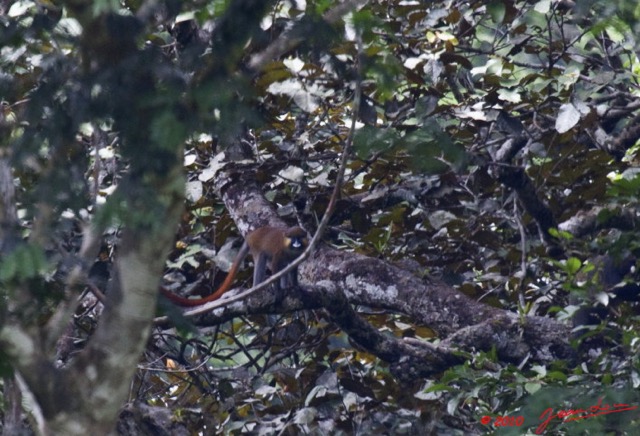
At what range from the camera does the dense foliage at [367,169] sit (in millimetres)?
2598

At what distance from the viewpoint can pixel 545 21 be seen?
4965 mm

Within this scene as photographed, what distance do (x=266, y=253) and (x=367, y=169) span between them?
96cm

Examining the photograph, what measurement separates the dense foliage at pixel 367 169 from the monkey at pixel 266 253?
0.13 m

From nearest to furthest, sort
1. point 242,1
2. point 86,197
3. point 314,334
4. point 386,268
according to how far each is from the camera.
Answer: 1. point 242,1
2. point 86,197
3. point 386,268
4. point 314,334

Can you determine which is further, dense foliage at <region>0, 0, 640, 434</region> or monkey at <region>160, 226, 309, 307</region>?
monkey at <region>160, 226, 309, 307</region>

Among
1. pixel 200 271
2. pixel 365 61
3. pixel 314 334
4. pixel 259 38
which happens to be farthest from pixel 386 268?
pixel 259 38

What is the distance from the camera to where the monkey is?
5.06 metres

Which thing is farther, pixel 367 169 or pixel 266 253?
pixel 266 253

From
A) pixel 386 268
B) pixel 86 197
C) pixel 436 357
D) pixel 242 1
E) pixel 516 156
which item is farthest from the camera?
pixel 516 156

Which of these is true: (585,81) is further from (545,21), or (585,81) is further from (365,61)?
(365,61)

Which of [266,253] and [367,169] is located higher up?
[266,253]

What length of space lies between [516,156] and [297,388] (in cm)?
150

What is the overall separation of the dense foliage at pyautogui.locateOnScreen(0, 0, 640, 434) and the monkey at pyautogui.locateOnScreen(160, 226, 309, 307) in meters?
0.13

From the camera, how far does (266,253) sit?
5641mm
